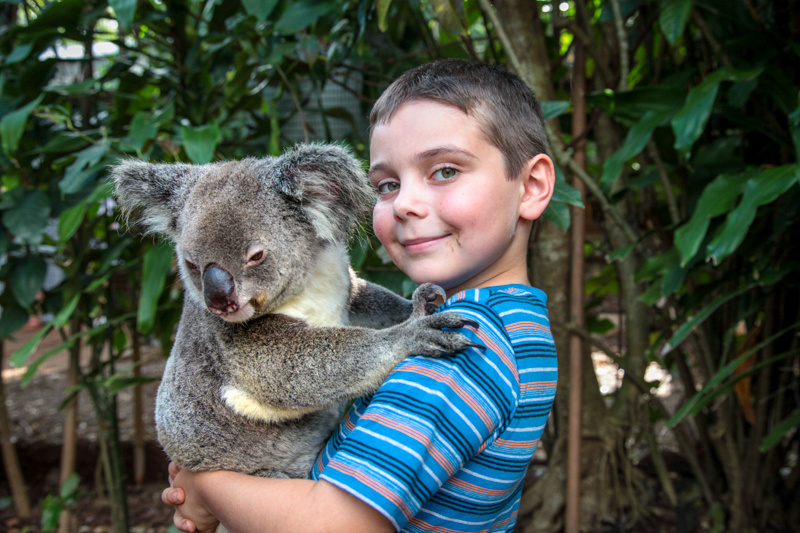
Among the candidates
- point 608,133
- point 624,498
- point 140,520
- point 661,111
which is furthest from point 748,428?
point 140,520

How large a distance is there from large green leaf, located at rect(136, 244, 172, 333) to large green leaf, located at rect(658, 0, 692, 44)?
71.3 inches

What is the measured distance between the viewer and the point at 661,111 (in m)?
1.85

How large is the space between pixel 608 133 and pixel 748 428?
1.56 meters

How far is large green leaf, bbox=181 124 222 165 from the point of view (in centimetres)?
177

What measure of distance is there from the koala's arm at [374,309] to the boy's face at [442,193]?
0.47 meters

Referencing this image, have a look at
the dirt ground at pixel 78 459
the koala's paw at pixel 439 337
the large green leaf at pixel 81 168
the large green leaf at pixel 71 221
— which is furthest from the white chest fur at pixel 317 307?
the dirt ground at pixel 78 459

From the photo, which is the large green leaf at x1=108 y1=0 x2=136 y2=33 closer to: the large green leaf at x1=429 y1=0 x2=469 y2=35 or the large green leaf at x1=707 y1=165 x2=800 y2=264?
the large green leaf at x1=429 y1=0 x2=469 y2=35

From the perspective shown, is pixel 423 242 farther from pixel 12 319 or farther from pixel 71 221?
pixel 12 319

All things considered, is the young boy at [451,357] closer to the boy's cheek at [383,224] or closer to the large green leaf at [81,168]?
the boy's cheek at [383,224]

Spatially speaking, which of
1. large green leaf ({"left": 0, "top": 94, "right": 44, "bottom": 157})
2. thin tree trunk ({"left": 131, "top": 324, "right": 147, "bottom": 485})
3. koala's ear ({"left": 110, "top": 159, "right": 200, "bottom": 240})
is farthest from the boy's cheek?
thin tree trunk ({"left": 131, "top": 324, "right": 147, "bottom": 485})

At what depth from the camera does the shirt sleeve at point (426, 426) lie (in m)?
0.75

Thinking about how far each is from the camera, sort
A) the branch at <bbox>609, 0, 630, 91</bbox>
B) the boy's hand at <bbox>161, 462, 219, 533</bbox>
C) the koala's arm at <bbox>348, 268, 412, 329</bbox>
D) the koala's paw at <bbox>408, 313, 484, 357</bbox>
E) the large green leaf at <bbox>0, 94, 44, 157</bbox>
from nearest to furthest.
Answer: the koala's paw at <bbox>408, 313, 484, 357</bbox>, the boy's hand at <bbox>161, 462, 219, 533</bbox>, the koala's arm at <bbox>348, 268, 412, 329</bbox>, the branch at <bbox>609, 0, 630, 91</bbox>, the large green leaf at <bbox>0, 94, 44, 157</bbox>

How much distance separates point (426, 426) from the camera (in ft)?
2.53

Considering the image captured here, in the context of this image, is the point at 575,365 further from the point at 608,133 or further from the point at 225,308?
the point at 225,308
